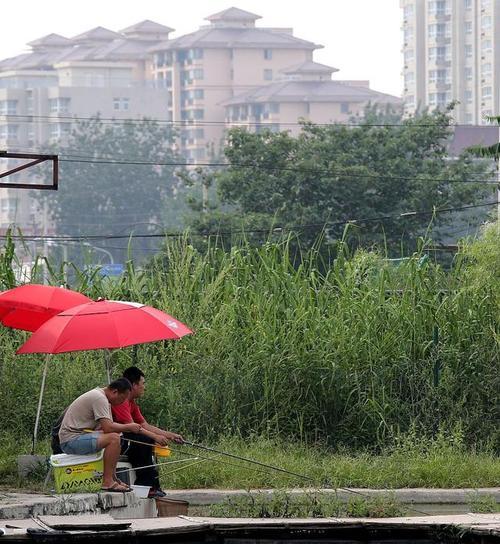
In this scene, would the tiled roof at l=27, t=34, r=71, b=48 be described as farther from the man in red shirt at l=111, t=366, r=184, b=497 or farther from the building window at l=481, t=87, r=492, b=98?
the man in red shirt at l=111, t=366, r=184, b=497

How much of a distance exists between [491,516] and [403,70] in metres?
139

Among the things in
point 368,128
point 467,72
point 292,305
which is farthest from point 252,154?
point 467,72

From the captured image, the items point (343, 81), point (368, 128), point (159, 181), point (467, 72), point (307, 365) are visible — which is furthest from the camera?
point (343, 81)

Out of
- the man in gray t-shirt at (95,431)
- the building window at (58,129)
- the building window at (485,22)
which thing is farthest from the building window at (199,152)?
the man in gray t-shirt at (95,431)

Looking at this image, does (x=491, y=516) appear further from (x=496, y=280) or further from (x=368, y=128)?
(x=368, y=128)

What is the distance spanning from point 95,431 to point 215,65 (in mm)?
156246

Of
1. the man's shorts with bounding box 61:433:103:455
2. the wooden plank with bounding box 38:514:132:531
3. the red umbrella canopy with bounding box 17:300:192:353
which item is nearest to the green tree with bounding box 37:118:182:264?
the red umbrella canopy with bounding box 17:300:192:353

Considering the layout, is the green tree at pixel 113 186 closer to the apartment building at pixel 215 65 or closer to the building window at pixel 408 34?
the building window at pixel 408 34

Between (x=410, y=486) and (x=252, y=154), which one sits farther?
(x=252, y=154)

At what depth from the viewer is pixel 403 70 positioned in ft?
478

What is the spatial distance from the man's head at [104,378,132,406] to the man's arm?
11.0 inches

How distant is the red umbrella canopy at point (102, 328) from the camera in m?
11.1

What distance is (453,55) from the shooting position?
439 ft

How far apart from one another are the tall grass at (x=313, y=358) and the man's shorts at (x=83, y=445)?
11.4ft
